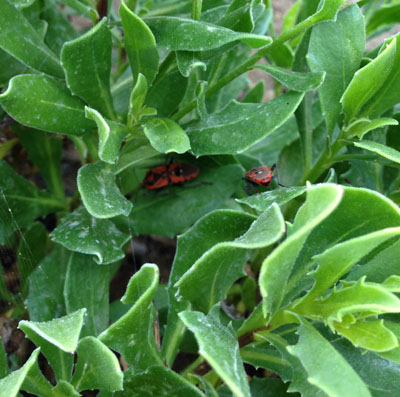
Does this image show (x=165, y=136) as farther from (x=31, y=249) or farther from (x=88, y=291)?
(x=31, y=249)

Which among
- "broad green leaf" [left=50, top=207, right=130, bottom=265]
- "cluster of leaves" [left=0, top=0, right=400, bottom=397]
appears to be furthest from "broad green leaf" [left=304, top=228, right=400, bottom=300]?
"broad green leaf" [left=50, top=207, right=130, bottom=265]

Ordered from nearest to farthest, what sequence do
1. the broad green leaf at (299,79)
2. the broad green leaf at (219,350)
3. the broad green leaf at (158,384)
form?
the broad green leaf at (219,350) < the broad green leaf at (158,384) < the broad green leaf at (299,79)

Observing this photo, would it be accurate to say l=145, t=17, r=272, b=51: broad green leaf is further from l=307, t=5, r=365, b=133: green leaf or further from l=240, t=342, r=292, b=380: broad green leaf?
l=240, t=342, r=292, b=380: broad green leaf

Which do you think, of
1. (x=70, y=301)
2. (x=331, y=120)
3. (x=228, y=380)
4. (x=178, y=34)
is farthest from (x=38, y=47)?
(x=228, y=380)

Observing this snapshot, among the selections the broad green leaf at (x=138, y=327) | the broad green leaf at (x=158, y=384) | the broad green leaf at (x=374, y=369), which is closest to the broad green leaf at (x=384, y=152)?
the broad green leaf at (x=374, y=369)

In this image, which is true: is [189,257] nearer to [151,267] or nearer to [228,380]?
[151,267]

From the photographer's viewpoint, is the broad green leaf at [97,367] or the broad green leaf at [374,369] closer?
the broad green leaf at [97,367]

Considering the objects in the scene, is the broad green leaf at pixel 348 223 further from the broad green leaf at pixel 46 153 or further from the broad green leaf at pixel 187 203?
the broad green leaf at pixel 46 153
